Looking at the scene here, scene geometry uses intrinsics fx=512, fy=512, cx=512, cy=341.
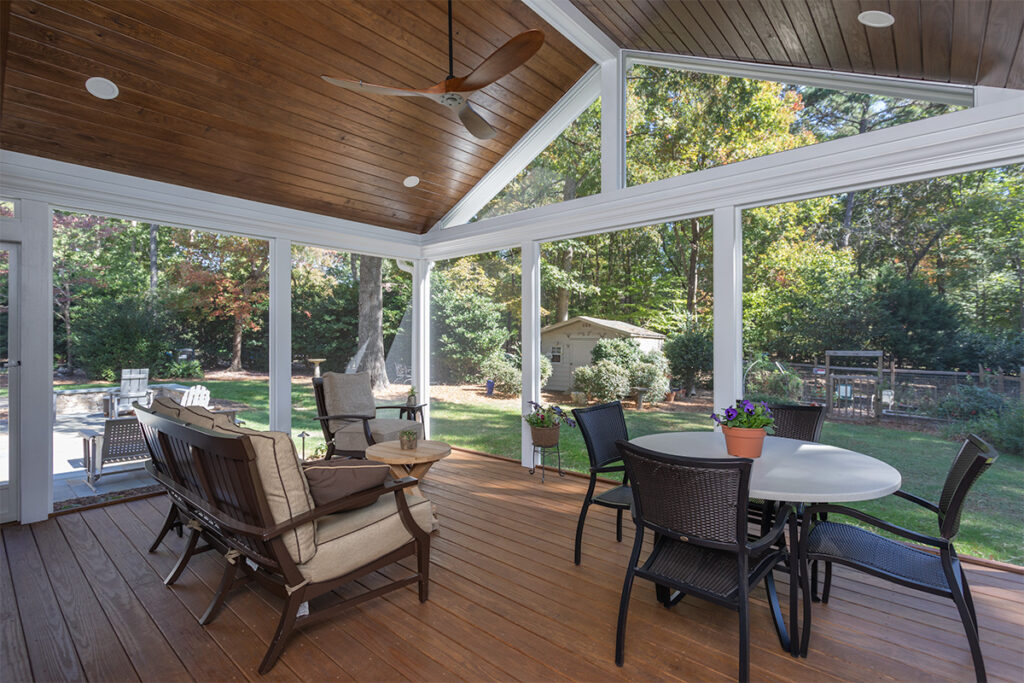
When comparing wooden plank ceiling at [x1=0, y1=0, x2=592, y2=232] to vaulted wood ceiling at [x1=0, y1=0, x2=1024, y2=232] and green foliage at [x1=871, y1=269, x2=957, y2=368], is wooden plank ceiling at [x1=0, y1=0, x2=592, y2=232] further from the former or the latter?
green foliage at [x1=871, y1=269, x2=957, y2=368]

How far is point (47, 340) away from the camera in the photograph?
3.68 meters

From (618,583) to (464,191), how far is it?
4379 millimetres

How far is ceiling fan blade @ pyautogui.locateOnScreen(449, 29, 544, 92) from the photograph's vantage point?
2.33 m

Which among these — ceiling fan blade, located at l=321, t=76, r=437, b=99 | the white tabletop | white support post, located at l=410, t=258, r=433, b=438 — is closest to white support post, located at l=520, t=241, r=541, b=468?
white support post, located at l=410, t=258, r=433, b=438

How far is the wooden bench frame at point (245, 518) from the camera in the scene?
2.03 m

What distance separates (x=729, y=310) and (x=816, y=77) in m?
1.66

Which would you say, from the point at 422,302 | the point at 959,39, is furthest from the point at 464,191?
the point at 959,39

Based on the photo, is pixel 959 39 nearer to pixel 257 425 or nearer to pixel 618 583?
pixel 618 583

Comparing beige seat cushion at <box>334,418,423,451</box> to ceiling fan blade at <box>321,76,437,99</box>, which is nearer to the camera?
ceiling fan blade at <box>321,76,437,99</box>

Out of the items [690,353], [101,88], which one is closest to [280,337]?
[101,88]

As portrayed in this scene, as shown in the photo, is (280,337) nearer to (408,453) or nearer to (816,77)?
(408,453)

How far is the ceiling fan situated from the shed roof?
2182mm

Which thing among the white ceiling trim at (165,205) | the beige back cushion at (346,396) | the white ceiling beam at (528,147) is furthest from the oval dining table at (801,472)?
the white ceiling trim at (165,205)

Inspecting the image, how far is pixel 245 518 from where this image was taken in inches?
84.3
